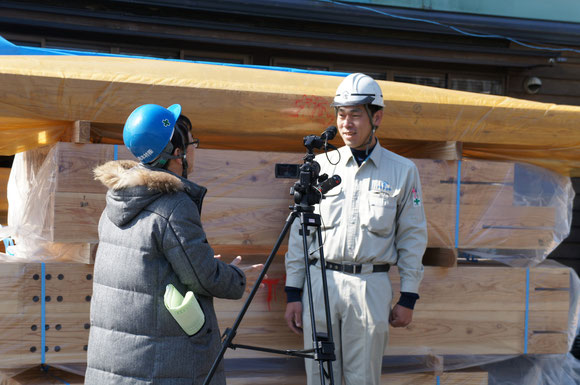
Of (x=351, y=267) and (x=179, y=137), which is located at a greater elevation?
(x=179, y=137)

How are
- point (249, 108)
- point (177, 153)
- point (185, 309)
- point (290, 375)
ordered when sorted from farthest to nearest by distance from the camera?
1. point (290, 375)
2. point (249, 108)
3. point (177, 153)
4. point (185, 309)

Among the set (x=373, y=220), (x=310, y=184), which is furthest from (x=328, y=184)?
(x=373, y=220)

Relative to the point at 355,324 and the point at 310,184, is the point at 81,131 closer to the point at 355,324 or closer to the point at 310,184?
the point at 310,184

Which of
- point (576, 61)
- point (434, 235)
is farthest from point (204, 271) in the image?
point (576, 61)

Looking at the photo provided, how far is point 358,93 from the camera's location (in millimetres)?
3172

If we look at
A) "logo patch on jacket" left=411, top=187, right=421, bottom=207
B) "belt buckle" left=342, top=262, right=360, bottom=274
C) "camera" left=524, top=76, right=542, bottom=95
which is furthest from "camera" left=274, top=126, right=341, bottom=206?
"camera" left=524, top=76, right=542, bottom=95

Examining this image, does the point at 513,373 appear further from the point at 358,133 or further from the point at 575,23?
the point at 575,23

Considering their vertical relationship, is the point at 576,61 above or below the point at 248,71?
above

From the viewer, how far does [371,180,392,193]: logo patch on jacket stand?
3189 mm

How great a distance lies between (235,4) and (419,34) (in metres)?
2.13

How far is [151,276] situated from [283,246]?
160 centimetres

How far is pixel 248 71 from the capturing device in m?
3.96

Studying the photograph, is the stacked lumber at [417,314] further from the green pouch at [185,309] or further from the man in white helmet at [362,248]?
the green pouch at [185,309]

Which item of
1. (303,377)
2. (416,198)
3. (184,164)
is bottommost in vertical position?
(303,377)
